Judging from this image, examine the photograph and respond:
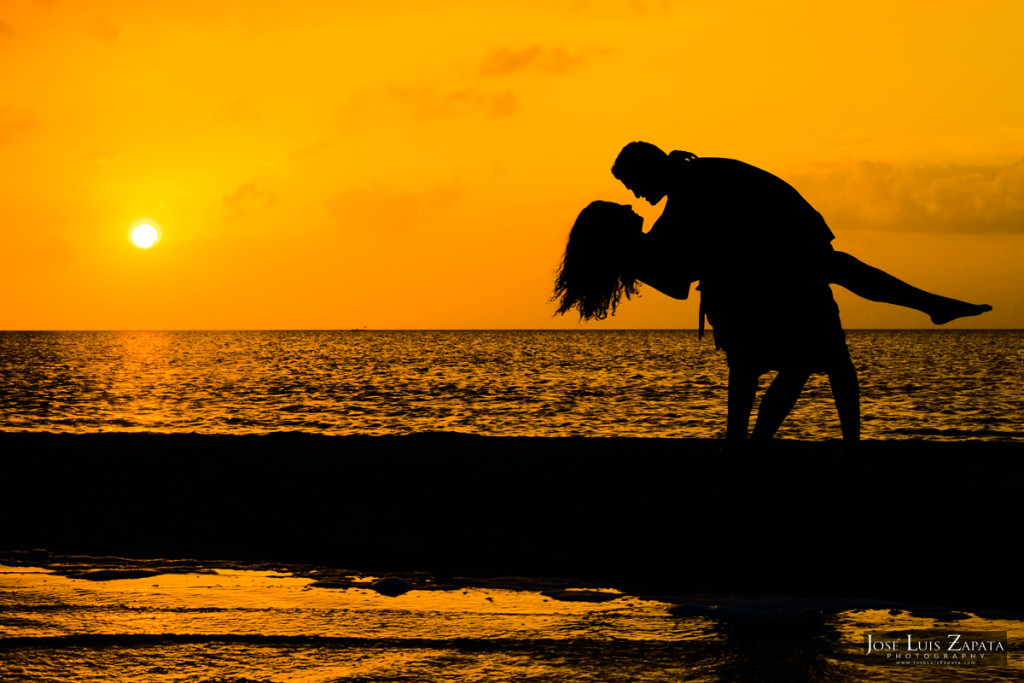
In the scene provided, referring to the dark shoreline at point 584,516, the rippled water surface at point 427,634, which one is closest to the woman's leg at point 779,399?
the dark shoreline at point 584,516

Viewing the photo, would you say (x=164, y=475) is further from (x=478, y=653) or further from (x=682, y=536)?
(x=478, y=653)

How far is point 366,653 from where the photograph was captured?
352 cm

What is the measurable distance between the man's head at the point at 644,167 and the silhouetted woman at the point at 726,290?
201mm

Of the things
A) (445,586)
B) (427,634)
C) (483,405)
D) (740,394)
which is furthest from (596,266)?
(483,405)

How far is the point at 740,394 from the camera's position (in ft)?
18.9

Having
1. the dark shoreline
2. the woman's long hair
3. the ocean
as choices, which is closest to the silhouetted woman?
the woman's long hair

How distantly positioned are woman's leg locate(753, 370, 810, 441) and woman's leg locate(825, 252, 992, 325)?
1.69 ft

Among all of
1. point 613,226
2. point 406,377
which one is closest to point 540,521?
point 613,226

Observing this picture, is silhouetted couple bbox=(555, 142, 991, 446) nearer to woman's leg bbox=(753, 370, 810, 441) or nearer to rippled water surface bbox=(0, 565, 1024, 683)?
woman's leg bbox=(753, 370, 810, 441)

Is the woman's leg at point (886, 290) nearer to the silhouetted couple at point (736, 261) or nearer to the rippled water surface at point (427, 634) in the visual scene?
the silhouetted couple at point (736, 261)

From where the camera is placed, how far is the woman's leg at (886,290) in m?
5.06

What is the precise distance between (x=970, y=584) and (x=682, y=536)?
4.59ft

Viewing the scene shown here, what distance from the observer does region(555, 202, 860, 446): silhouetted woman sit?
5301mm

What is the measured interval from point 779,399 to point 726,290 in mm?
650
